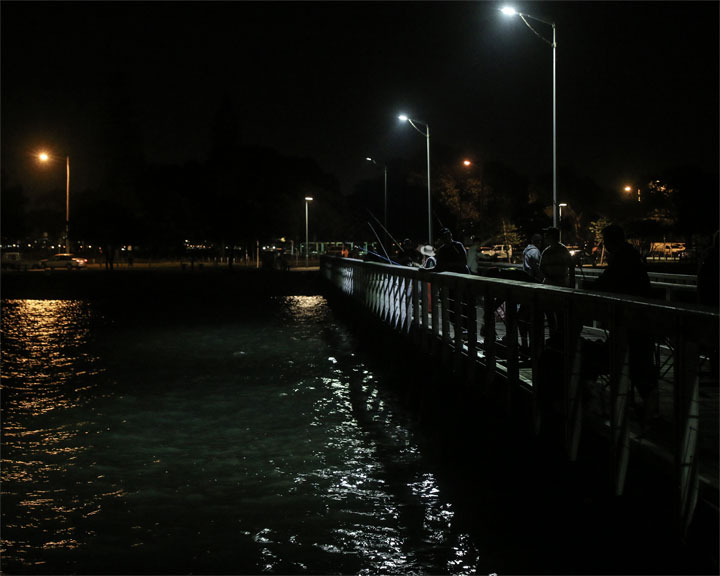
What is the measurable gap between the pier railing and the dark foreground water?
293 millimetres

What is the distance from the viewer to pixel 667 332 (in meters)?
4.45

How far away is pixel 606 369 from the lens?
18.6 ft

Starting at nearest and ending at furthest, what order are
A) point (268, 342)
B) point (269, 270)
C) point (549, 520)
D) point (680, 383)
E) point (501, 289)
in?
1. point (680, 383)
2. point (549, 520)
3. point (501, 289)
4. point (268, 342)
5. point (269, 270)

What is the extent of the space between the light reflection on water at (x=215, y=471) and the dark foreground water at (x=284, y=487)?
0.07 feet

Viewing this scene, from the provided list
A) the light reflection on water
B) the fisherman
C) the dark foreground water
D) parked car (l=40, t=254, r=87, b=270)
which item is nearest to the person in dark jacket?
the dark foreground water

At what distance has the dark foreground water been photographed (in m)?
5.09

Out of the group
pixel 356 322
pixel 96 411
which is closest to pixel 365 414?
pixel 96 411

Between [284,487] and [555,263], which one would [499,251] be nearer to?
[555,263]

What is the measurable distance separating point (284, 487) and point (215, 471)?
2.63ft

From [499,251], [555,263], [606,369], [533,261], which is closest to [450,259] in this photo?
[533,261]

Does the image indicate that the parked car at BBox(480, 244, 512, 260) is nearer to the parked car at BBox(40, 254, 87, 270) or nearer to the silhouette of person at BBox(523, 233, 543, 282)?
the parked car at BBox(40, 254, 87, 270)

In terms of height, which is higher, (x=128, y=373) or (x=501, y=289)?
(x=501, y=289)

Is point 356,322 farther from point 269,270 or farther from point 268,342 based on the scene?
point 269,270

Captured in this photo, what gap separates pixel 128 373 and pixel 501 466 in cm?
761
